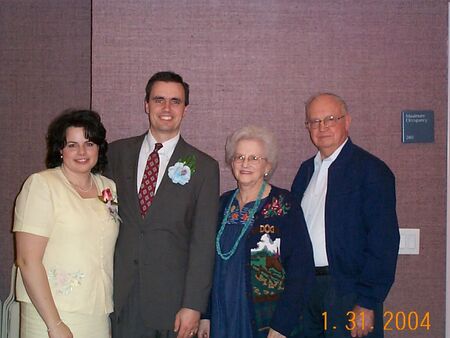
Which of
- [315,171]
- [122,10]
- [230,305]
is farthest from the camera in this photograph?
[122,10]

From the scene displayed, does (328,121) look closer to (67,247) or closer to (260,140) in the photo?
(260,140)

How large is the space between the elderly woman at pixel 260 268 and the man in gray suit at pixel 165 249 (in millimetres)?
90

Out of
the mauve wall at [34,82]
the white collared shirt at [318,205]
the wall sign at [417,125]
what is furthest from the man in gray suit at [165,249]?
the wall sign at [417,125]

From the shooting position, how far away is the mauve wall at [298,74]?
280 centimetres

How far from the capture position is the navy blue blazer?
222cm

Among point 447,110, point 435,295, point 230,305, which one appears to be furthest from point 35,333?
point 447,110

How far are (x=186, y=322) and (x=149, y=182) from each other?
645 mm

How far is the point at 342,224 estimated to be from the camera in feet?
7.50

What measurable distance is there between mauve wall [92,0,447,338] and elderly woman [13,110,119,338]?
66 centimetres

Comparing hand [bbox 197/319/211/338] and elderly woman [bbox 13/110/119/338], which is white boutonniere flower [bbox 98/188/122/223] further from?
hand [bbox 197/319/211/338]

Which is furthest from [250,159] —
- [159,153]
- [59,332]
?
[59,332]

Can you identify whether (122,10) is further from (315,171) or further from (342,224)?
(342,224)

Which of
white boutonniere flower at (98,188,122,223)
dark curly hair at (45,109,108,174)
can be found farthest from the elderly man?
dark curly hair at (45,109,108,174)

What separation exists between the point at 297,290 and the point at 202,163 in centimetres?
71
